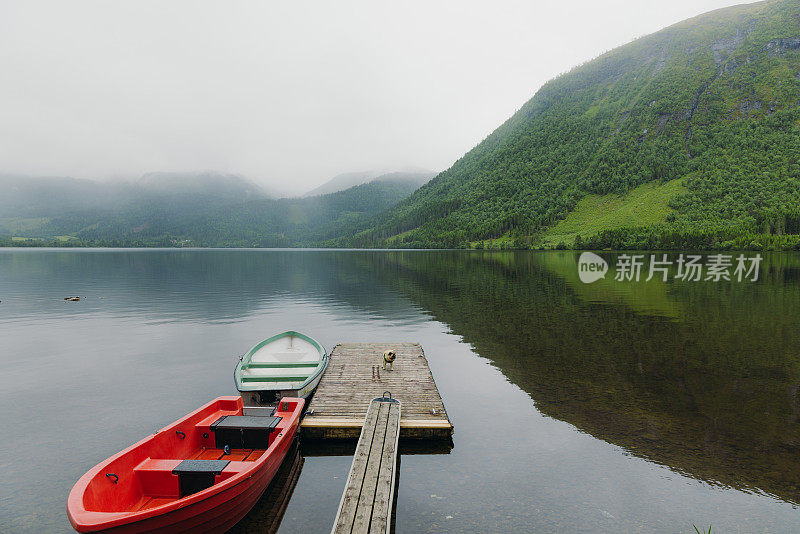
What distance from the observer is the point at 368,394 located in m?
19.6

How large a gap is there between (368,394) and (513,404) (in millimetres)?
7721

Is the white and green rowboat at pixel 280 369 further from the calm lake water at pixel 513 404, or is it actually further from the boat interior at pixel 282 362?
the calm lake water at pixel 513 404

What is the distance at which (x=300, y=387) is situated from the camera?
62.8 ft

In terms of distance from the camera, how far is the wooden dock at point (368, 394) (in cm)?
1622

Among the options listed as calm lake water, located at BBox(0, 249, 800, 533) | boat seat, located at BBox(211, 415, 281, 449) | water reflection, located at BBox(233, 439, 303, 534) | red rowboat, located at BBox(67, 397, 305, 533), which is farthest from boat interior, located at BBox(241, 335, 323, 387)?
water reflection, located at BBox(233, 439, 303, 534)

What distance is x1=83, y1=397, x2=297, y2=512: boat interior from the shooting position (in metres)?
10.2

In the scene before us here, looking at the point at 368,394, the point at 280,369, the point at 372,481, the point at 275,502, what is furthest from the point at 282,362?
the point at 372,481

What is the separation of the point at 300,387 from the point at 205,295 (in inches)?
2080

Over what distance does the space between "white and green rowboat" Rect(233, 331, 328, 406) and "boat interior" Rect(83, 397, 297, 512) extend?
3364 mm

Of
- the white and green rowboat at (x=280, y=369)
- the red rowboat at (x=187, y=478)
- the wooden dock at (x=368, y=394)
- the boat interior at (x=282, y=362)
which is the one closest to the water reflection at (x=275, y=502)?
the red rowboat at (x=187, y=478)

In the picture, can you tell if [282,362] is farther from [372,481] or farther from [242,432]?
[372,481]

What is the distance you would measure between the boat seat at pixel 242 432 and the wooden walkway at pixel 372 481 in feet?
11.7

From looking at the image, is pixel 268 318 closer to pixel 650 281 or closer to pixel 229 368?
pixel 229 368

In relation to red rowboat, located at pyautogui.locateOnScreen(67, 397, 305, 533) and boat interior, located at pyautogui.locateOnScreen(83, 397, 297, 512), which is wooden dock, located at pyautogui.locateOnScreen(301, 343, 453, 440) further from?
boat interior, located at pyautogui.locateOnScreen(83, 397, 297, 512)
